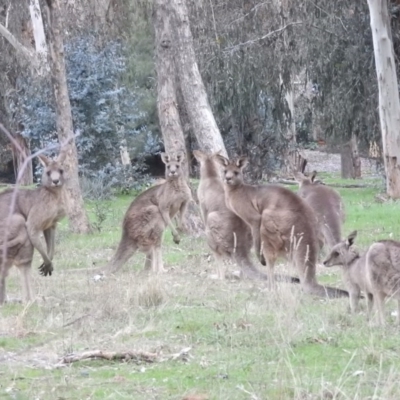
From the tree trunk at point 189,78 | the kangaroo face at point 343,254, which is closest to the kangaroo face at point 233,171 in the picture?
the kangaroo face at point 343,254

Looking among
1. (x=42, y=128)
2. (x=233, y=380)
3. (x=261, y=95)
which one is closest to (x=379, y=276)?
(x=233, y=380)

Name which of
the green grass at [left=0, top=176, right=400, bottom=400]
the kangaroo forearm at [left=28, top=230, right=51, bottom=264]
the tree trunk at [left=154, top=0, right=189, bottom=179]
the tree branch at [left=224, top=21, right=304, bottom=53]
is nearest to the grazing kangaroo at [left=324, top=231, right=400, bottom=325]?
the green grass at [left=0, top=176, right=400, bottom=400]

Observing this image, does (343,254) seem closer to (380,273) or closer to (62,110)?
(380,273)

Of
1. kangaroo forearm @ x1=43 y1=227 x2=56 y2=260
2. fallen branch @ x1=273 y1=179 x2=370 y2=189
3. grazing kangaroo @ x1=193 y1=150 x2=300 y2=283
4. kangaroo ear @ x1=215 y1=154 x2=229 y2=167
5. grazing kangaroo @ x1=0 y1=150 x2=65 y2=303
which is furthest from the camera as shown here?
fallen branch @ x1=273 y1=179 x2=370 y2=189

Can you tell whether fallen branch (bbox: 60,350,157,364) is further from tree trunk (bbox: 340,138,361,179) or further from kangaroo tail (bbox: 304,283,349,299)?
tree trunk (bbox: 340,138,361,179)

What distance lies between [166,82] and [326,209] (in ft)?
17.3

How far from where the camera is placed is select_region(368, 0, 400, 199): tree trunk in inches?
766

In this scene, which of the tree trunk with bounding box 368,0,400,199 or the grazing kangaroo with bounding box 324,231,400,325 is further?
the tree trunk with bounding box 368,0,400,199

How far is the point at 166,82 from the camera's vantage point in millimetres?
15578

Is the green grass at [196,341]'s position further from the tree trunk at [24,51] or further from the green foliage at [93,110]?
the green foliage at [93,110]

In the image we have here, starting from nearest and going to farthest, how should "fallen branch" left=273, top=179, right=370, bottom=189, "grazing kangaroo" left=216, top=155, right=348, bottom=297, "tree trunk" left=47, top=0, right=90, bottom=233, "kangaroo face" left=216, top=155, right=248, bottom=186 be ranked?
"grazing kangaroo" left=216, top=155, right=348, bottom=297
"kangaroo face" left=216, top=155, right=248, bottom=186
"tree trunk" left=47, top=0, right=90, bottom=233
"fallen branch" left=273, top=179, right=370, bottom=189

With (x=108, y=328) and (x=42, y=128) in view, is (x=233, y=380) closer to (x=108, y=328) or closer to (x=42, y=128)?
(x=108, y=328)

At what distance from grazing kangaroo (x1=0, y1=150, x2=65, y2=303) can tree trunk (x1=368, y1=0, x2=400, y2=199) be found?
1076 cm

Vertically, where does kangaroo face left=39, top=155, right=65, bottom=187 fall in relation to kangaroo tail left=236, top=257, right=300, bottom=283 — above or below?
above
